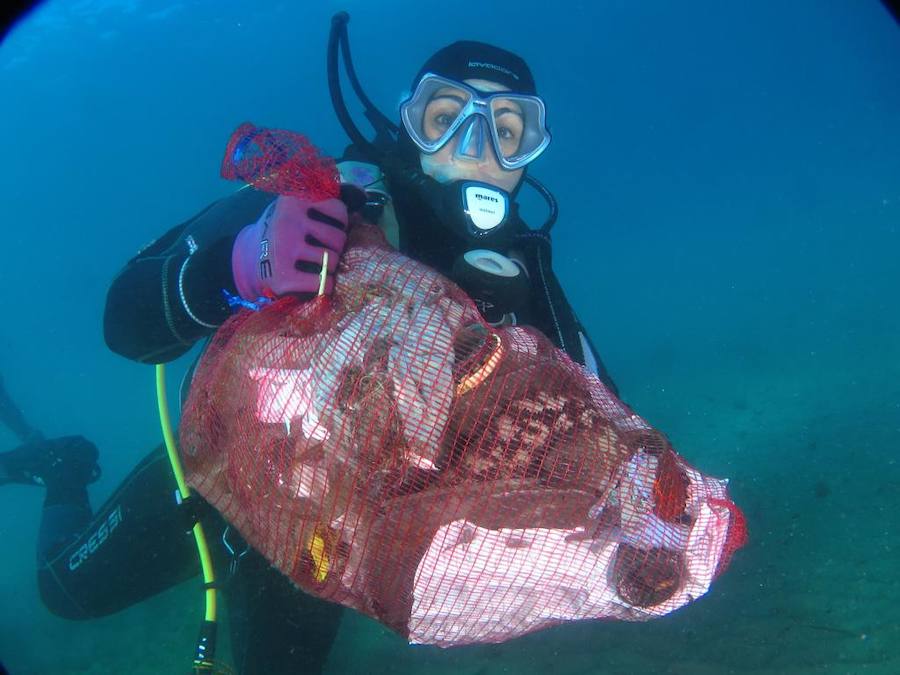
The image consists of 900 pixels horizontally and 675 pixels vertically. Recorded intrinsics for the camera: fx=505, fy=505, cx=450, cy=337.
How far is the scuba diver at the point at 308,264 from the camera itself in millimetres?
2119

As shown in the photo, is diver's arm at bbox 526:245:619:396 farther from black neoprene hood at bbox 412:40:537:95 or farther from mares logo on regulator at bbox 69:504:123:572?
mares logo on regulator at bbox 69:504:123:572

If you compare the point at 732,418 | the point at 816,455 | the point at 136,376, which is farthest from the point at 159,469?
the point at 136,376

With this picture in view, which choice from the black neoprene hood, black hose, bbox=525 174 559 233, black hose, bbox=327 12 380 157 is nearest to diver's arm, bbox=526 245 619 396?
black hose, bbox=525 174 559 233

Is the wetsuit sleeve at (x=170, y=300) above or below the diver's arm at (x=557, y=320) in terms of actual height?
above

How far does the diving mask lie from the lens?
345 centimetres

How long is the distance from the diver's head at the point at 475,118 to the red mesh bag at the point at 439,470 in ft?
5.55

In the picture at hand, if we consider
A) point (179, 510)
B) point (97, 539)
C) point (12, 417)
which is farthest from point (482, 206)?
point (12, 417)

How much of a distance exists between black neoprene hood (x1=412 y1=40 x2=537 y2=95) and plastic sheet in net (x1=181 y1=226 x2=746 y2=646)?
7.76ft

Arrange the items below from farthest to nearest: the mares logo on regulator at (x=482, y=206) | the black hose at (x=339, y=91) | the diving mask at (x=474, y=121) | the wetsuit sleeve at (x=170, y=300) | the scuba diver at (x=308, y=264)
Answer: the black hose at (x=339, y=91), the diving mask at (x=474, y=121), the mares logo on regulator at (x=482, y=206), the wetsuit sleeve at (x=170, y=300), the scuba diver at (x=308, y=264)

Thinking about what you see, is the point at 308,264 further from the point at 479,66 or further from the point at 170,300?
the point at 479,66

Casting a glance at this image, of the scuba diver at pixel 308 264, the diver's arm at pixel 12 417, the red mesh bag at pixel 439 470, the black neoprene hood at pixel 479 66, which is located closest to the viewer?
the red mesh bag at pixel 439 470

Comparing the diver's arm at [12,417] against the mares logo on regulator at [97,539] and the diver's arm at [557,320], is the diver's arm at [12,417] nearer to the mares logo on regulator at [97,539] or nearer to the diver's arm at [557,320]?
the mares logo on regulator at [97,539]

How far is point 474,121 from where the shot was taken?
3461 millimetres

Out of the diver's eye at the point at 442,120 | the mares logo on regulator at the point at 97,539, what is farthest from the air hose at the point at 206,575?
the diver's eye at the point at 442,120
